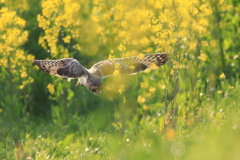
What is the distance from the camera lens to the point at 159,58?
554 centimetres

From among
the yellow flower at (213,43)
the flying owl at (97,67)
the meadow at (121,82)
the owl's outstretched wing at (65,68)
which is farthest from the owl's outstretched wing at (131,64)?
the yellow flower at (213,43)

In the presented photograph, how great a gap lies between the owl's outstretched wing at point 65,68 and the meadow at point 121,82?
0.56m

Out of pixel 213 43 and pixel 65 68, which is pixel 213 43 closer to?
pixel 213 43

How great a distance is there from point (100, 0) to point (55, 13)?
0.71 m

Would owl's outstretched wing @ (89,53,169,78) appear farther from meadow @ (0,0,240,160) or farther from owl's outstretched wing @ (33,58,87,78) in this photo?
owl's outstretched wing @ (33,58,87,78)

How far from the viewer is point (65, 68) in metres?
5.39

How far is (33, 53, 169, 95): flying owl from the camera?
5.39 m

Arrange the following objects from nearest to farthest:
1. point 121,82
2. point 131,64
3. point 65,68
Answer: point 65,68 < point 131,64 < point 121,82

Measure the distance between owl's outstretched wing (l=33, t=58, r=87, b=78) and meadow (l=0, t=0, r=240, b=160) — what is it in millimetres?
556

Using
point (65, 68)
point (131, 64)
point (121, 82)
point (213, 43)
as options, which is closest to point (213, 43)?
point (213, 43)

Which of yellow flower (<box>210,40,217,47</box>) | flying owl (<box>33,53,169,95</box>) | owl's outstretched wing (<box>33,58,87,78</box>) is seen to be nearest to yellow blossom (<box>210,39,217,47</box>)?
yellow flower (<box>210,40,217,47</box>)

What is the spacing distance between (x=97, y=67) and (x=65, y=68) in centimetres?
55

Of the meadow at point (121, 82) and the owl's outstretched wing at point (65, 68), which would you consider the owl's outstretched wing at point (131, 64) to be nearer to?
the meadow at point (121, 82)

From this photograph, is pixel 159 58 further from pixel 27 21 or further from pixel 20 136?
pixel 27 21
